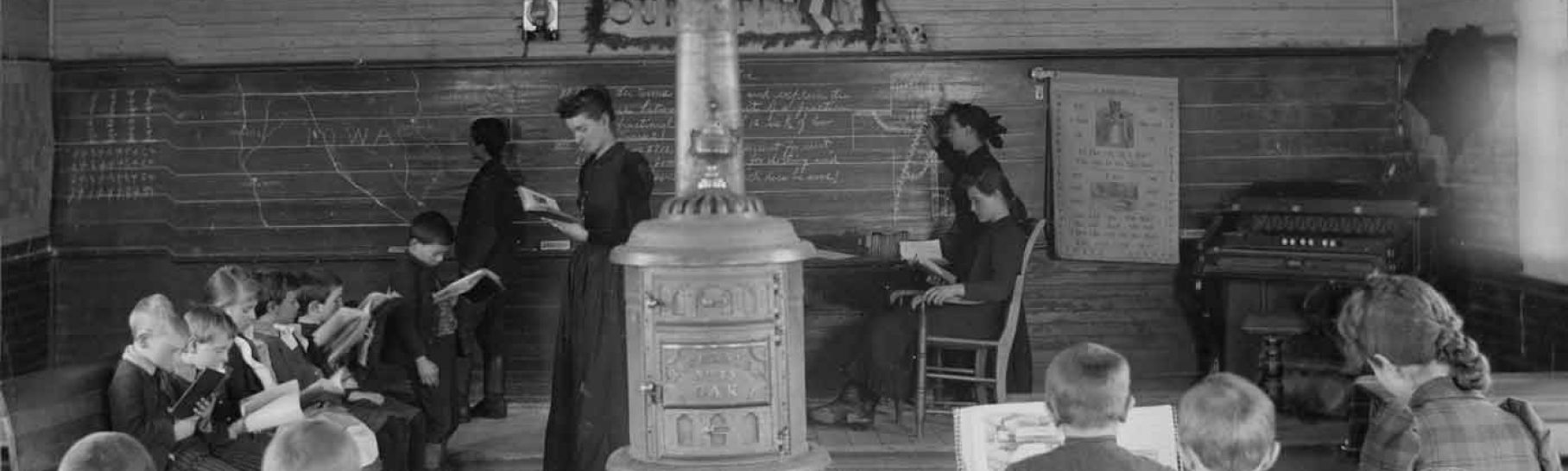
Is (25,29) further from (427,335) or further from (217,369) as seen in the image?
(217,369)

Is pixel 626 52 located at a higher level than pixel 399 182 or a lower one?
higher

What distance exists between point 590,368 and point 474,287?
197 cm

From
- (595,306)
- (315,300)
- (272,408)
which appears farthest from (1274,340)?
(272,408)

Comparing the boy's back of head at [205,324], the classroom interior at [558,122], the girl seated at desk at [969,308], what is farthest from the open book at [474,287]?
the boy's back of head at [205,324]

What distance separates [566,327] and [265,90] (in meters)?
3.00

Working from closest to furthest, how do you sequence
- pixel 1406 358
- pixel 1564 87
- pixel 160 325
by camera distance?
pixel 1406 358
pixel 160 325
pixel 1564 87

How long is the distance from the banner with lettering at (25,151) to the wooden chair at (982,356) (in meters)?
4.10

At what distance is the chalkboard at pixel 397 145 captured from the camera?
9.47 m

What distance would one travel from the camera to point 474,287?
887 centimetres

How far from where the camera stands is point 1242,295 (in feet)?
29.3

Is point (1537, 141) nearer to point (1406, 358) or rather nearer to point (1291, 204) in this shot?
point (1291, 204)

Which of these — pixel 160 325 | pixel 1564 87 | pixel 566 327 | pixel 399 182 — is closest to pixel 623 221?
pixel 566 327

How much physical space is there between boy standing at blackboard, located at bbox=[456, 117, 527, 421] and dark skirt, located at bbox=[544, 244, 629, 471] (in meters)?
1.58

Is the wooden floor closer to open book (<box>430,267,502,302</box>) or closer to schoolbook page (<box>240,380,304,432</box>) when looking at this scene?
open book (<box>430,267,502,302</box>)
